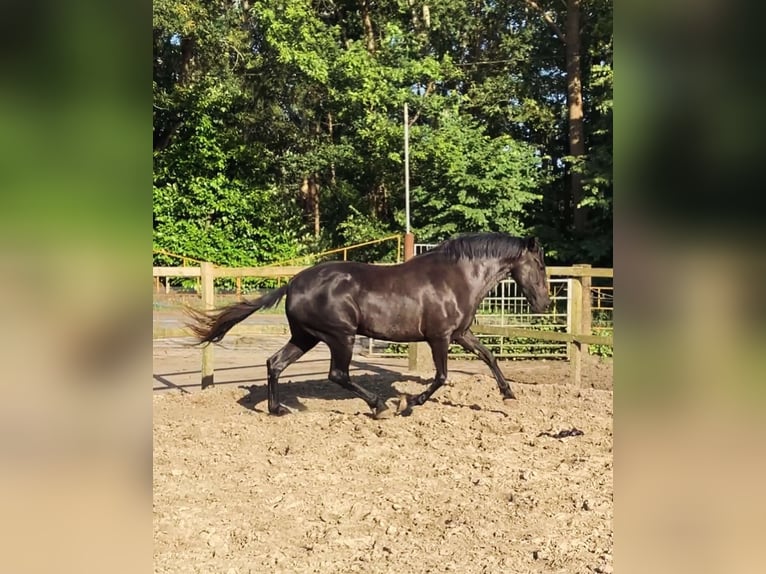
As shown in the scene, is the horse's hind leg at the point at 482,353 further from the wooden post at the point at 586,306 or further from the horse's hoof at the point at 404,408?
the wooden post at the point at 586,306

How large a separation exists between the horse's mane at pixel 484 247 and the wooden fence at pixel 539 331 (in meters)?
1.61

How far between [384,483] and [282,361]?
2302 mm

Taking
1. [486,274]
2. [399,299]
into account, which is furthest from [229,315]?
[486,274]

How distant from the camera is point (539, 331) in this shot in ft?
24.5

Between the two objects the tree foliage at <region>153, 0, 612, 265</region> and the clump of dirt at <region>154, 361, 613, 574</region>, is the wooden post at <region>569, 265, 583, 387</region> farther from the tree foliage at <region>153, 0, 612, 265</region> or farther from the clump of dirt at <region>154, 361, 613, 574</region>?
the tree foliage at <region>153, 0, 612, 265</region>

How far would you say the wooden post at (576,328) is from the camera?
24.3 feet

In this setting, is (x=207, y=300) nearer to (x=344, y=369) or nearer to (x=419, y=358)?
(x=344, y=369)

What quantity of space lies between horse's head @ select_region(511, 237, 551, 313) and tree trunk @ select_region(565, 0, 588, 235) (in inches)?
477
